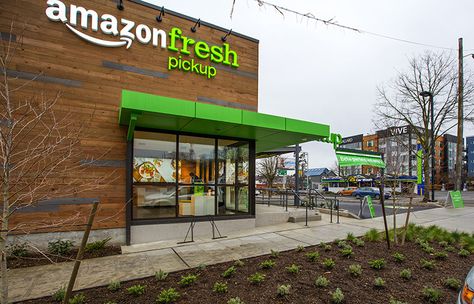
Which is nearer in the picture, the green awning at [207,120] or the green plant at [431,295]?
the green plant at [431,295]

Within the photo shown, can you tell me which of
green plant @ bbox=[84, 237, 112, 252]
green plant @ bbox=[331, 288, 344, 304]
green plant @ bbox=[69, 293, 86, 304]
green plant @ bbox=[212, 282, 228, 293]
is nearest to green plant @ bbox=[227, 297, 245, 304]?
green plant @ bbox=[212, 282, 228, 293]

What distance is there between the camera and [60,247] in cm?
621

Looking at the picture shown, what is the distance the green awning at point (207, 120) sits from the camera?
6.00 metres

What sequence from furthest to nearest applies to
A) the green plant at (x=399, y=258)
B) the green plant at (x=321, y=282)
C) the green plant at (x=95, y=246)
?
1. the green plant at (x=95, y=246)
2. the green plant at (x=399, y=258)
3. the green plant at (x=321, y=282)

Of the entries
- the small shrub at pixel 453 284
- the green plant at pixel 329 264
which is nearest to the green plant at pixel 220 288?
the green plant at pixel 329 264

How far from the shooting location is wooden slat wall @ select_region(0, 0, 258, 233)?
6449 millimetres

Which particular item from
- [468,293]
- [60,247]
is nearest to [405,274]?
[468,293]

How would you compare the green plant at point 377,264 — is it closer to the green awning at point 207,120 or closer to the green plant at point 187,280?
the green plant at point 187,280

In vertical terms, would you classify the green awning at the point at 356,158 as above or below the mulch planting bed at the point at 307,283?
above

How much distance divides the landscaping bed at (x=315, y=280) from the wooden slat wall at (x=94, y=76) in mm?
2371

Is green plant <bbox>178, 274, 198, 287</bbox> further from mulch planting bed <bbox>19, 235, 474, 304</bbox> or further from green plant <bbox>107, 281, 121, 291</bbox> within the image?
green plant <bbox>107, 281, 121, 291</bbox>

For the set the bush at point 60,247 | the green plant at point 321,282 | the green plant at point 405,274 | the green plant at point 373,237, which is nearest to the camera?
the green plant at point 321,282

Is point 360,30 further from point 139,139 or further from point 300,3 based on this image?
point 139,139

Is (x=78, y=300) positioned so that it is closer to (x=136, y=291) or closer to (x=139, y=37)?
(x=136, y=291)
